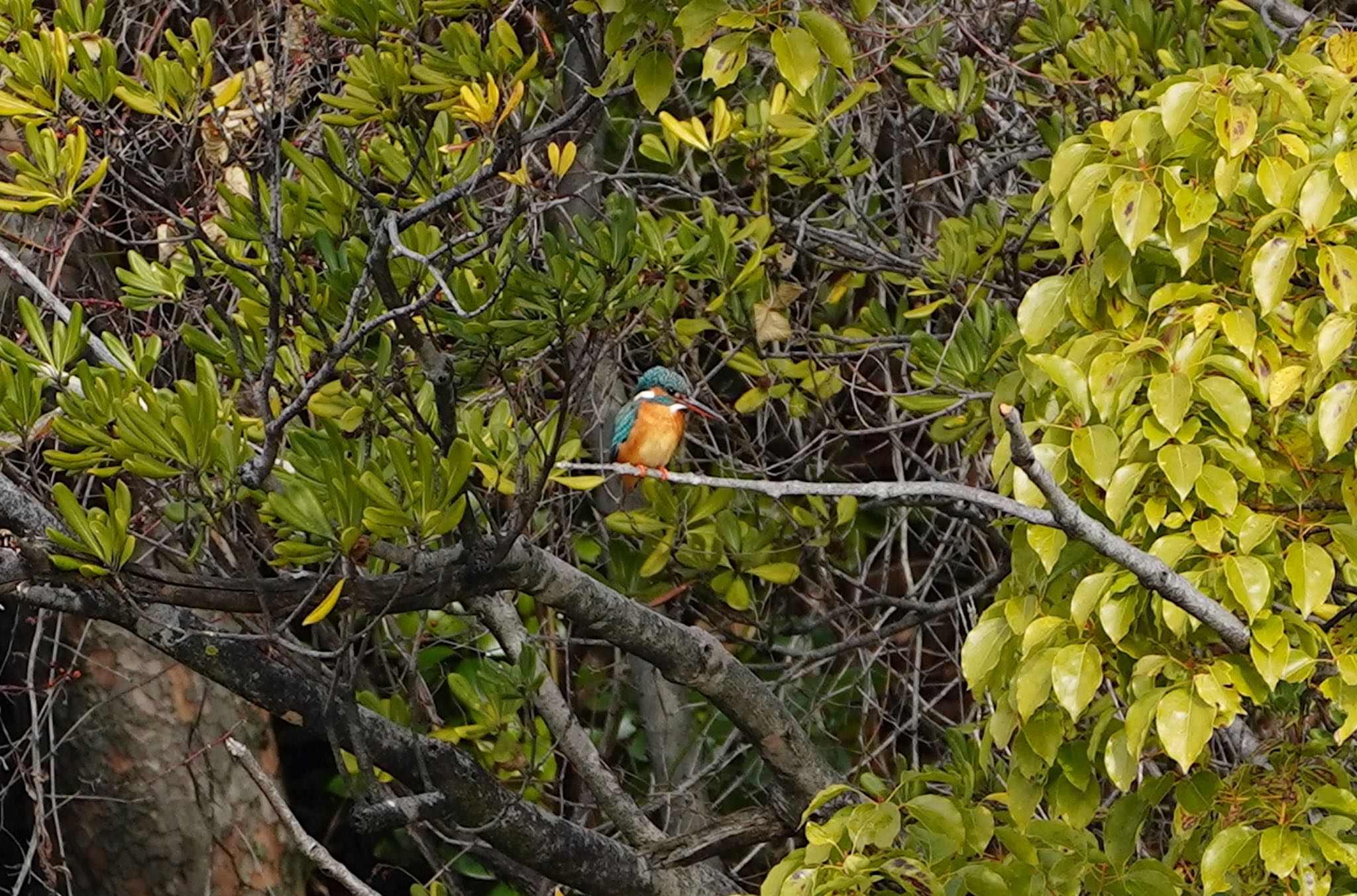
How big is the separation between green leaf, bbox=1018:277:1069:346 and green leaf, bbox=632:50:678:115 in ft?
2.27

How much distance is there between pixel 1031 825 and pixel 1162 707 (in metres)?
0.52

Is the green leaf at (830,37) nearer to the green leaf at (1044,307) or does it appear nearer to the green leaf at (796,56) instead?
the green leaf at (796,56)

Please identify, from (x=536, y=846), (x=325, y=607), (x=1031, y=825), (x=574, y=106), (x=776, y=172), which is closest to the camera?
(x=325, y=607)

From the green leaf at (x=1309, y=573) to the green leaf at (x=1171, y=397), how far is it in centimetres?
20

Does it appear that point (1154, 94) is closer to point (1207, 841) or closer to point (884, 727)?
point (1207, 841)

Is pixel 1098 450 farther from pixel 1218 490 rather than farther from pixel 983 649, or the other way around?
pixel 983 649

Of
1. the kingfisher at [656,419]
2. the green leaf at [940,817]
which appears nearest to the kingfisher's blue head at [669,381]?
the kingfisher at [656,419]

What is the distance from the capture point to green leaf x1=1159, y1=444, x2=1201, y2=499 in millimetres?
1702

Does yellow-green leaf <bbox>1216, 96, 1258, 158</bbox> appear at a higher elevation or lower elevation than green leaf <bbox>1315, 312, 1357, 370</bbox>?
higher

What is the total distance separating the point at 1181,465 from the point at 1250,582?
147 mm

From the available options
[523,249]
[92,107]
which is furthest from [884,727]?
[92,107]

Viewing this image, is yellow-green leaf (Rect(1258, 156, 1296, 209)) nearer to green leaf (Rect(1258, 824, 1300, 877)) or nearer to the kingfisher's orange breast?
green leaf (Rect(1258, 824, 1300, 877))

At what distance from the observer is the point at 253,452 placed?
2246 mm

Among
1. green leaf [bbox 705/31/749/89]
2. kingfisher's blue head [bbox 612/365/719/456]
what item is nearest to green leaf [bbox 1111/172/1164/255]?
green leaf [bbox 705/31/749/89]
